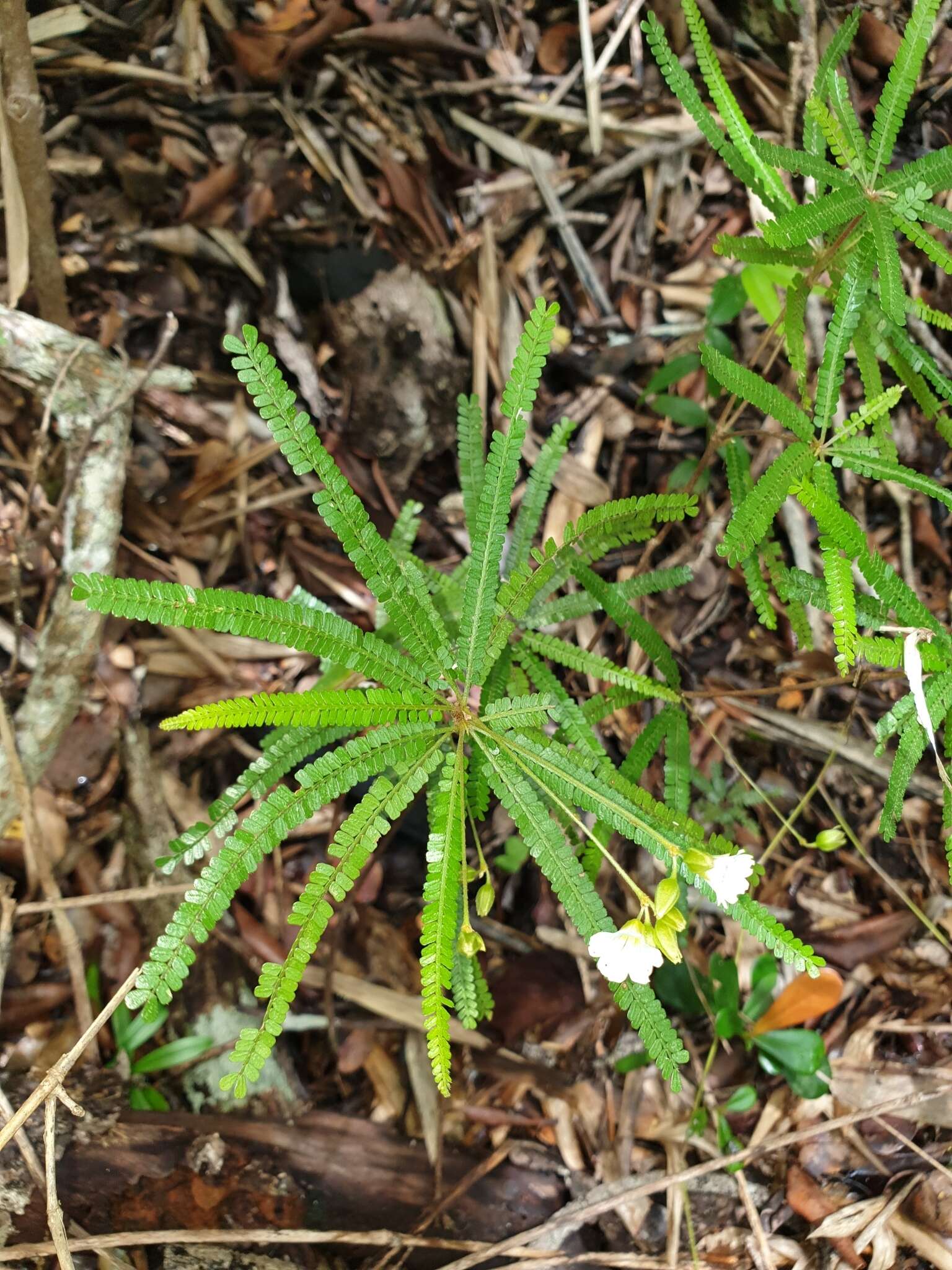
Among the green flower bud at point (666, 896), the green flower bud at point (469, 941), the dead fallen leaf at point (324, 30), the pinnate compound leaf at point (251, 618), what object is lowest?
the green flower bud at point (469, 941)

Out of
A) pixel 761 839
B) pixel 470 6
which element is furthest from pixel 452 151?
pixel 761 839

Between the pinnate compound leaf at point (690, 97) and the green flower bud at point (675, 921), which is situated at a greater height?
the pinnate compound leaf at point (690, 97)

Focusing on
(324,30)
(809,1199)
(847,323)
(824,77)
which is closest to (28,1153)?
(809,1199)

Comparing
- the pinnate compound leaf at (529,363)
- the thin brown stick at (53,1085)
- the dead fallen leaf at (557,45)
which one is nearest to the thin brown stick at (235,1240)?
the thin brown stick at (53,1085)

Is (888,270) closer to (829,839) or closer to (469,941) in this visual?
(829,839)

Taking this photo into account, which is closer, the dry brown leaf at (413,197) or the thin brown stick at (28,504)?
the thin brown stick at (28,504)

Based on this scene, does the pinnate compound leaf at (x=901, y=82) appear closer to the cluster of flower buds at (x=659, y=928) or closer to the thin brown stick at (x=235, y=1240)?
the cluster of flower buds at (x=659, y=928)

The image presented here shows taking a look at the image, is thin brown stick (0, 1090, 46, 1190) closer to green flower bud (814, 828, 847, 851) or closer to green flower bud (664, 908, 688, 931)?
green flower bud (664, 908, 688, 931)
